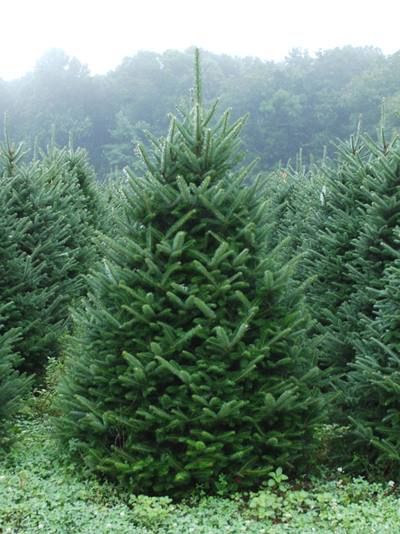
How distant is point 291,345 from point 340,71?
183ft

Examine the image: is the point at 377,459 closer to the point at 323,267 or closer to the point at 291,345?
the point at 291,345

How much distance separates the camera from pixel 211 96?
188 ft

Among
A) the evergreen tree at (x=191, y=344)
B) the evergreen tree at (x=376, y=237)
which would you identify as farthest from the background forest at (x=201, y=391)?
the evergreen tree at (x=376, y=237)

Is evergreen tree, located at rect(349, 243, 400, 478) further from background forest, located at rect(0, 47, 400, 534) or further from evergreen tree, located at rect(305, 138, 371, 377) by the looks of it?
evergreen tree, located at rect(305, 138, 371, 377)

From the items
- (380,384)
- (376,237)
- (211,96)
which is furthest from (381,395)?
(211,96)

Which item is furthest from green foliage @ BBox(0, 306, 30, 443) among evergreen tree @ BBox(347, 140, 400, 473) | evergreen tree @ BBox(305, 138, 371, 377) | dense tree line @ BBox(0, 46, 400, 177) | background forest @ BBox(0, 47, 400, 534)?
dense tree line @ BBox(0, 46, 400, 177)

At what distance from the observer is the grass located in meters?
4.57

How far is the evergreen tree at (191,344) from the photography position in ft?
16.8

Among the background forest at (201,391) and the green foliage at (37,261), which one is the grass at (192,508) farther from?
the green foliage at (37,261)

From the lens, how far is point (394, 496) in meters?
5.23

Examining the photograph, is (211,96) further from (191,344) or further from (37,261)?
(191,344)

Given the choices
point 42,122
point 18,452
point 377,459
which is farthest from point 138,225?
point 42,122

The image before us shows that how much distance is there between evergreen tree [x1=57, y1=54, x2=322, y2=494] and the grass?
0.18m

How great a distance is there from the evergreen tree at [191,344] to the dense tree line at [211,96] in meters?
39.5
